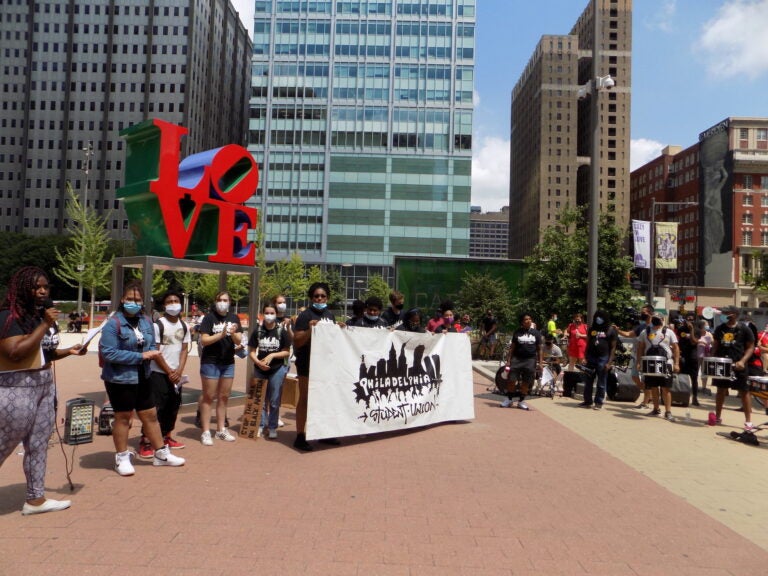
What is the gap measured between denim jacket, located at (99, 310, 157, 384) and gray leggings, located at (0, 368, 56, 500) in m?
0.82

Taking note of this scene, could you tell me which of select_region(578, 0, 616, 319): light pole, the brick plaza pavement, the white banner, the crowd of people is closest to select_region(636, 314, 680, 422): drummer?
the crowd of people

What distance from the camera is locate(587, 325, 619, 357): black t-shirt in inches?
414

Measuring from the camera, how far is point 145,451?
6.27 m

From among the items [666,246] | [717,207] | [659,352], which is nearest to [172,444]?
[659,352]

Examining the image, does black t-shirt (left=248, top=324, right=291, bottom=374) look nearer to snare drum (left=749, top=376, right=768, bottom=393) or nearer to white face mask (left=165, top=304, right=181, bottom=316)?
white face mask (left=165, top=304, right=181, bottom=316)

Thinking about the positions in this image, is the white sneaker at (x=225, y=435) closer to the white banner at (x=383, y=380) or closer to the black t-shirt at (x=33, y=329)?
the white banner at (x=383, y=380)

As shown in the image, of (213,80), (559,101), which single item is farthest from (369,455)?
(559,101)

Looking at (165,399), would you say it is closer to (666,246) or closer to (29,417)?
(29,417)

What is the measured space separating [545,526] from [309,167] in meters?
79.6

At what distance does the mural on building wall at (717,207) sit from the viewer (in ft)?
269

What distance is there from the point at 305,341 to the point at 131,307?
2160 mm

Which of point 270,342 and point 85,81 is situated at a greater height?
point 85,81

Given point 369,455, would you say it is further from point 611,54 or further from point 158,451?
point 611,54

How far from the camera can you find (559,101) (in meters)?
127
